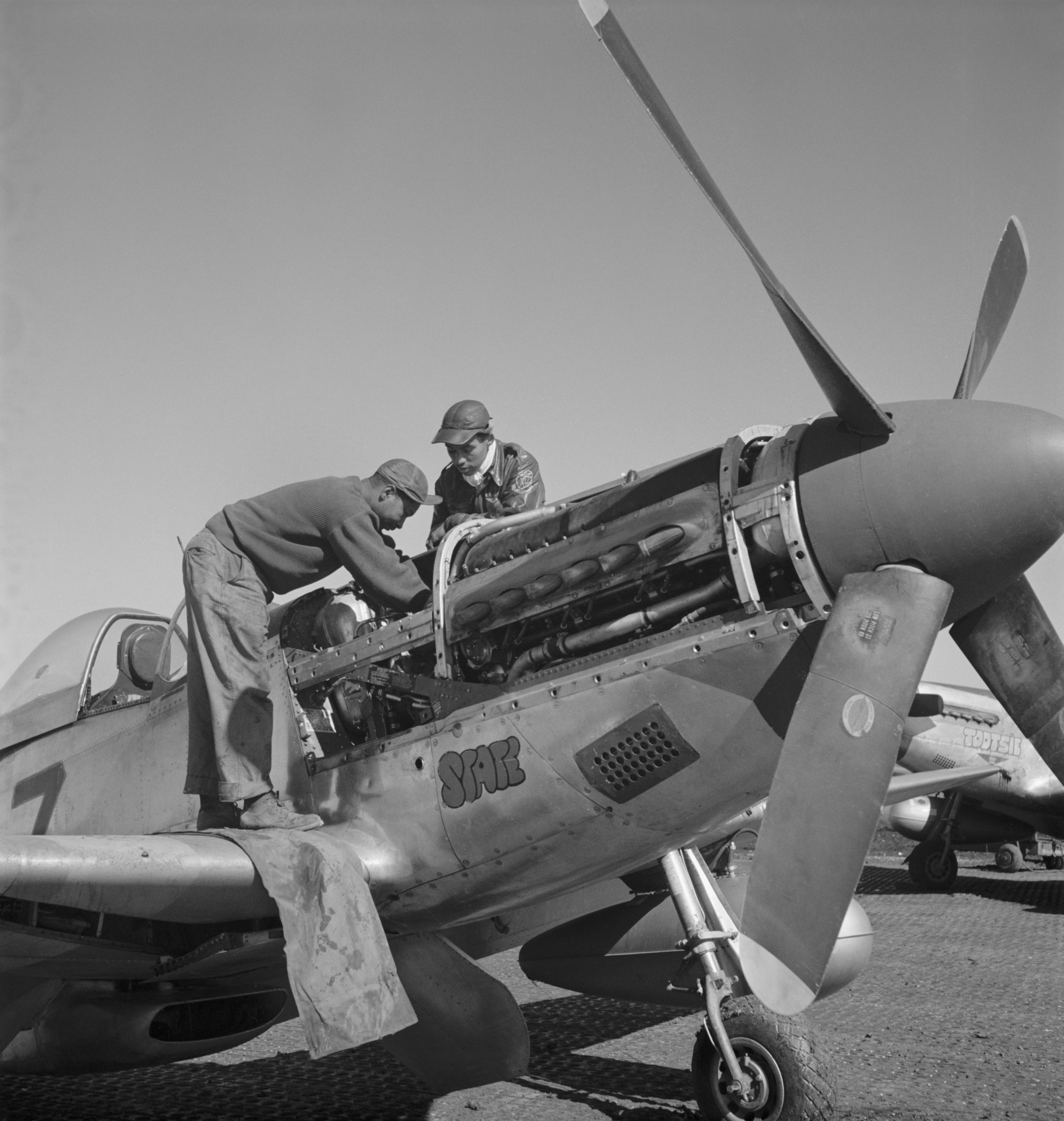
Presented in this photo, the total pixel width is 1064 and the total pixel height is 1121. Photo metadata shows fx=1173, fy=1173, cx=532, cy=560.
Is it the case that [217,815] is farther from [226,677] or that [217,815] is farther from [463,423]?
[463,423]

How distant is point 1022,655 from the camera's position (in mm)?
4375

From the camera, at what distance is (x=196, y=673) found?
488 centimetres

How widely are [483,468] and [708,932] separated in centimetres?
238

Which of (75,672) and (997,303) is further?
(75,672)

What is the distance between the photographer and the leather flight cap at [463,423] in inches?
220

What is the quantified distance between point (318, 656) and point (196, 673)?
0.50m

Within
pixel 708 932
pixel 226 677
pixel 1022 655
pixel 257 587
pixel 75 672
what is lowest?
pixel 708 932

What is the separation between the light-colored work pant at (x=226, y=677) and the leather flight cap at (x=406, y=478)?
70 centimetres

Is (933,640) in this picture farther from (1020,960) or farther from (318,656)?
(1020,960)

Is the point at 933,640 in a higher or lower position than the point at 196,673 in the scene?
lower

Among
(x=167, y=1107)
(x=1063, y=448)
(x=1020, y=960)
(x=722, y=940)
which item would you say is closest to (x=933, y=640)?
(x=1063, y=448)

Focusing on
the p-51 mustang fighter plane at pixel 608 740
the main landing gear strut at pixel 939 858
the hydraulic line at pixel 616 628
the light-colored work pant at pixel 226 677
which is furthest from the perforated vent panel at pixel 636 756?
the main landing gear strut at pixel 939 858

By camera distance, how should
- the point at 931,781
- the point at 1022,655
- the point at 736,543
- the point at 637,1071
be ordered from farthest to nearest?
the point at 931,781 < the point at 637,1071 < the point at 1022,655 < the point at 736,543

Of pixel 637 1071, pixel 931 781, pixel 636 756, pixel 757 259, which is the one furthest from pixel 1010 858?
pixel 757 259
